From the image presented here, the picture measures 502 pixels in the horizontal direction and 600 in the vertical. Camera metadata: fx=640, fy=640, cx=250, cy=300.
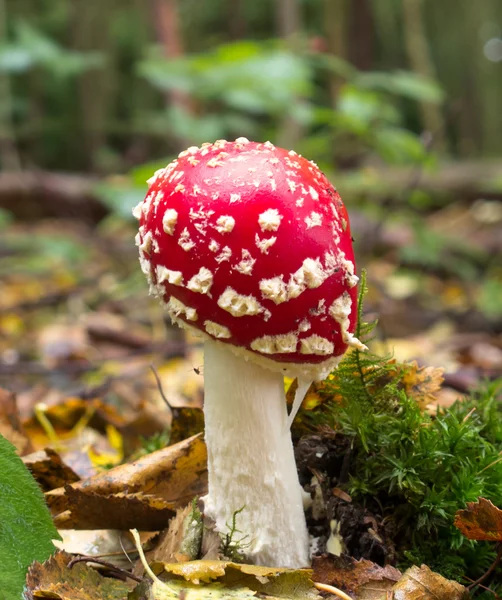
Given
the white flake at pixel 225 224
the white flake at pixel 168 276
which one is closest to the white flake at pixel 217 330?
the white flake at pixel 168 276

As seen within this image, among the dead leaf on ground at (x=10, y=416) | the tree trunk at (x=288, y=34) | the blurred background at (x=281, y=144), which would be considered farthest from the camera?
the tree trunk at (x=288, y=34)

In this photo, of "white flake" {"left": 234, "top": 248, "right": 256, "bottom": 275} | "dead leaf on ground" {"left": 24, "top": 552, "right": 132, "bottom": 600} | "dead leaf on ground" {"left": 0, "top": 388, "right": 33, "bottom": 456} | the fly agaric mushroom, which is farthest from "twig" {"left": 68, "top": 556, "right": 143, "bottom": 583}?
"dead leaf on ground" {"left": 0, "top": 388, "right": 33, "bottom": 456}

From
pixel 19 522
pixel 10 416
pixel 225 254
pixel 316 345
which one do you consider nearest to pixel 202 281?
pixel 225 254

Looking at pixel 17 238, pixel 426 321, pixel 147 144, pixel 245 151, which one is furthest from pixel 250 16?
pixel 245 151

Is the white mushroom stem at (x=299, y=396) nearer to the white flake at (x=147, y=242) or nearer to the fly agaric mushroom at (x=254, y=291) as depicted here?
the fly agaric mushroom at (x=254, y=291)

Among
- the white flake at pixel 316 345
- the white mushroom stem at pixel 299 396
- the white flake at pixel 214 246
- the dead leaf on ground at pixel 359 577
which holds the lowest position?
the dead leaf on ground at pixel 359 577

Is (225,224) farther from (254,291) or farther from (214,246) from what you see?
(254,291)
